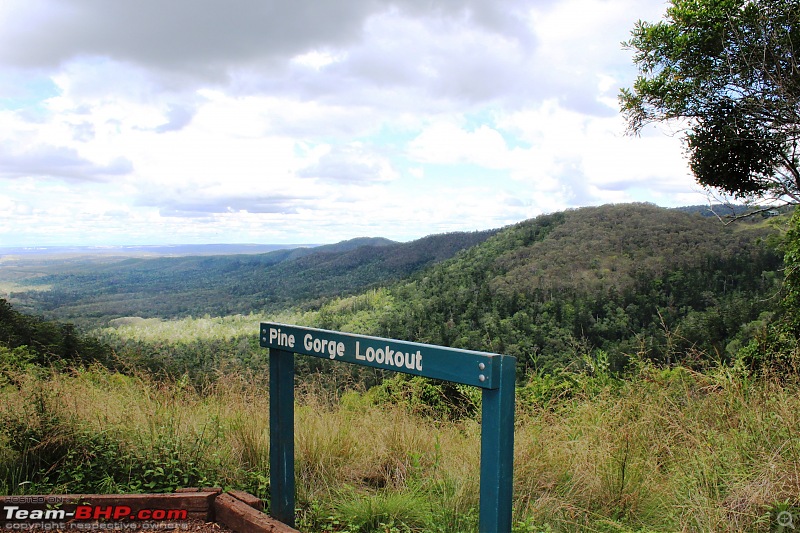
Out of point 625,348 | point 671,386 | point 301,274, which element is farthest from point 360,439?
point 301,274

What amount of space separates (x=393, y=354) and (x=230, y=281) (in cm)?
10880

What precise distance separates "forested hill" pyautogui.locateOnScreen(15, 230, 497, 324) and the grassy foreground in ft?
211

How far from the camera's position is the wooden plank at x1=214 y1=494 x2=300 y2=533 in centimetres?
231

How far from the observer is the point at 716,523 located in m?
2.40

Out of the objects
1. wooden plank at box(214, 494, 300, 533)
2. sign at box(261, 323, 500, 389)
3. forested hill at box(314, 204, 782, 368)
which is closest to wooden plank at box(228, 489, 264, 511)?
wooden plank at box(214, 494, 300, 533)

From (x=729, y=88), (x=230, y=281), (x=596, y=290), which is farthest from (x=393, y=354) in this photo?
(x=230, y=281)

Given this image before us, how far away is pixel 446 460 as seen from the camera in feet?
10.6

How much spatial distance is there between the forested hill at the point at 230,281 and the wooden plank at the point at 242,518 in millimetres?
65313

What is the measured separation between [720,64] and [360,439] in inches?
338

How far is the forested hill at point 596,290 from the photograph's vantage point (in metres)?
34.1

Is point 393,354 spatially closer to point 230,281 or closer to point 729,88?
point 729,88

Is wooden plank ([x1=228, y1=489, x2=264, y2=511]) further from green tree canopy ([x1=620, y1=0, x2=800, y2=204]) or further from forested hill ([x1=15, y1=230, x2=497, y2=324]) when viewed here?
forested hill ([x1=15, y1=230, x2=497, y2=324])

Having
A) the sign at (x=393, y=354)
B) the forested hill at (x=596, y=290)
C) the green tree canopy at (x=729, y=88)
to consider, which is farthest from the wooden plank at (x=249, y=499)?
the forested hill at (x=596, y=290)

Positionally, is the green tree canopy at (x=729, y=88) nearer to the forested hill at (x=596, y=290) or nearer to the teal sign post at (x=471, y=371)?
the teal sign post at (x=471, y=371)
